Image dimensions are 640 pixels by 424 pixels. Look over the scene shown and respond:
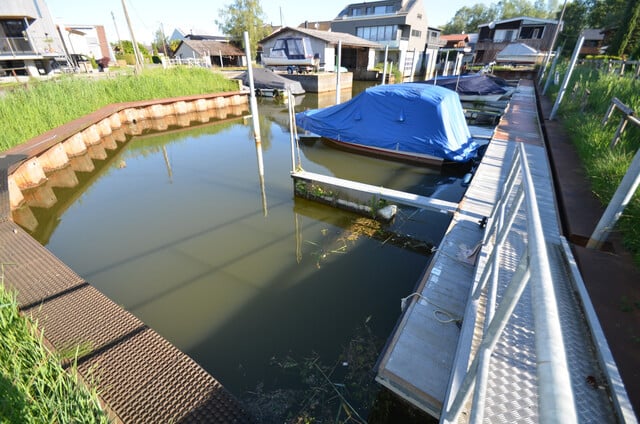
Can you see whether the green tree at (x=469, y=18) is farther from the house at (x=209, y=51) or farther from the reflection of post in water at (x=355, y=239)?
the reflection of post in water at (x=355, y=239)

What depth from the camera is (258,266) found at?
446cm

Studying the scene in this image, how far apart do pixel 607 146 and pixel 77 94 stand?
1475cm

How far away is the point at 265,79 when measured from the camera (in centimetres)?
1733

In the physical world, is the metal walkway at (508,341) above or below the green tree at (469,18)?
below

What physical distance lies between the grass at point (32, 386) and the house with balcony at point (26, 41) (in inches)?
1051

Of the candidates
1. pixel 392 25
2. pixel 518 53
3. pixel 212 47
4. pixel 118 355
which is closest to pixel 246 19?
pixel 212 47

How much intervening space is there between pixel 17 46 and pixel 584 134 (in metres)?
32.2

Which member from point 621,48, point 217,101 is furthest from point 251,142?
point 621,48

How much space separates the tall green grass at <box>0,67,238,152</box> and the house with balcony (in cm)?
1372

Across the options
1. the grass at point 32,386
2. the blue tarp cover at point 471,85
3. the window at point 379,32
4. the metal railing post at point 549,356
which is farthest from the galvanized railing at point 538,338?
the window at point 379,32

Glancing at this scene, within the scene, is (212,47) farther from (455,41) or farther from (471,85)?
(455,41)

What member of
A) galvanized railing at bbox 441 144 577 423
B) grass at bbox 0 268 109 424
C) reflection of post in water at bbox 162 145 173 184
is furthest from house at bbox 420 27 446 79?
grass at bbox 0 268 109 424

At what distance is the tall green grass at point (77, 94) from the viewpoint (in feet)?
24.9

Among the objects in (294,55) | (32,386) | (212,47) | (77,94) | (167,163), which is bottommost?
(167,163)
